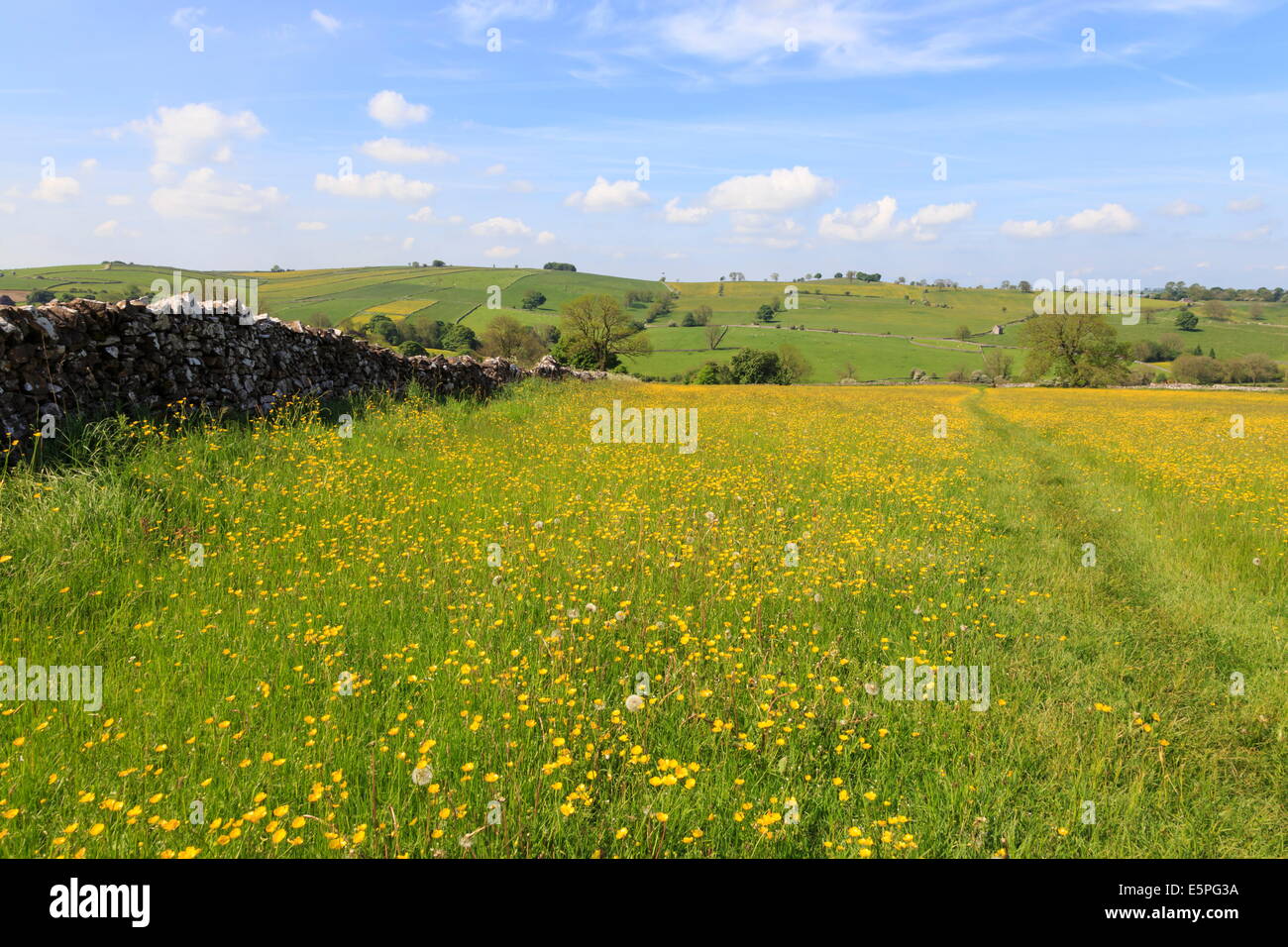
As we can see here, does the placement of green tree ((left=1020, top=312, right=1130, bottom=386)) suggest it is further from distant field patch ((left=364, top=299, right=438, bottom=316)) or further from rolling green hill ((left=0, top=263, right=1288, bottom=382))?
distant field patch ((left=364, top=299, right=438, bottom=316))

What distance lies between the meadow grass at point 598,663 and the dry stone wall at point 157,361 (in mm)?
778

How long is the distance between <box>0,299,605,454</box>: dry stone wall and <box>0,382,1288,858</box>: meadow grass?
2.55ft

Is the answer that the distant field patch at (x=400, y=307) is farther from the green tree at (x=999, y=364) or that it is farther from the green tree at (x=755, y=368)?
the green tree at (x=999, y=364)

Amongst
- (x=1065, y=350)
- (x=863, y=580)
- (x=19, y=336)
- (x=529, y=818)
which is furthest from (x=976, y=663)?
(x=1065, y=350)

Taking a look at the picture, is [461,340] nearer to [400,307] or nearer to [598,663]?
[400,307]

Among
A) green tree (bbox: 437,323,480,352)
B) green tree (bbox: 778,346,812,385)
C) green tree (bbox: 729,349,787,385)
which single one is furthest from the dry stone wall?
green tree (bbox: 778,346,812,385)

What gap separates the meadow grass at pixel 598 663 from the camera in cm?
300

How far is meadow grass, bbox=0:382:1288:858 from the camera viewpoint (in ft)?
9.86

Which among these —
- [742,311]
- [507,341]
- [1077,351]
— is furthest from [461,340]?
[742,311]

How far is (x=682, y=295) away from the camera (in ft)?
609

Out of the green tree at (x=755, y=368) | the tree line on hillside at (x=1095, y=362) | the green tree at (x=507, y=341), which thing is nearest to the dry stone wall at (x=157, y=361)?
the green tree at (x=507, y=341)

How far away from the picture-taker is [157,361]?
31.0 feet

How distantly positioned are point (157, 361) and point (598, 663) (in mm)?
9394
